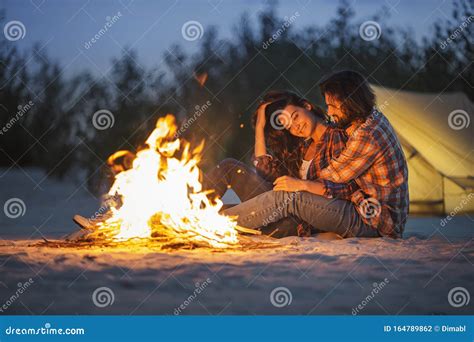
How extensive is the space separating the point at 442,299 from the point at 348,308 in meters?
0.45

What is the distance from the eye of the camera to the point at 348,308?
311 cm

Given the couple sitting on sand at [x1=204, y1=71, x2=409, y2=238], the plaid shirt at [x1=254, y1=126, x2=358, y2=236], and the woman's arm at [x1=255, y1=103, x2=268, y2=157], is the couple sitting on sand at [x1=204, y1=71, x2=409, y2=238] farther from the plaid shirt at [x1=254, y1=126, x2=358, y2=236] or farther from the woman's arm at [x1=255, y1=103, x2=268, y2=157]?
the woman's arm at [x1=255, y1=103, x2=268, y2=157]

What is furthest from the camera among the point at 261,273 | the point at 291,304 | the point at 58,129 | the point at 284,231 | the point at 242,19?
the point at 242,19

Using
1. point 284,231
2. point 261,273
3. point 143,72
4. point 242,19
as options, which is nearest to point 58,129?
point 143,72

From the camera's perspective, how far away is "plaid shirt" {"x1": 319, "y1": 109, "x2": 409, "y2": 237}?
14.2 feet

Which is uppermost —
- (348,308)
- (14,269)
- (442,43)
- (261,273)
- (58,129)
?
(442,43)

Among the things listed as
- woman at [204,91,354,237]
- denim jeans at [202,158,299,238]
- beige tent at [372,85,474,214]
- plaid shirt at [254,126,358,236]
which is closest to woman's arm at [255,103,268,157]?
woman at [204,91,354,237]

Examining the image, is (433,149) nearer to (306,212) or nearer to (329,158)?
(329,158)

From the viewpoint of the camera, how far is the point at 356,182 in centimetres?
448

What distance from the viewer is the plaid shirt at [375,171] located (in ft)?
14.2

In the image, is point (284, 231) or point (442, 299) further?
point (284, 231)

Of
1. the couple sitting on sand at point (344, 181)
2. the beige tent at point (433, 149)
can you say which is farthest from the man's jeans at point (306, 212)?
the beige tent at point (433, 149)

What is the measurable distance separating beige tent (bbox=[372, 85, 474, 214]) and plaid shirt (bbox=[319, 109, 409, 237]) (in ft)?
7.50

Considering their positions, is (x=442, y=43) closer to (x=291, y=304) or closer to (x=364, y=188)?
(x=364, y=188)
